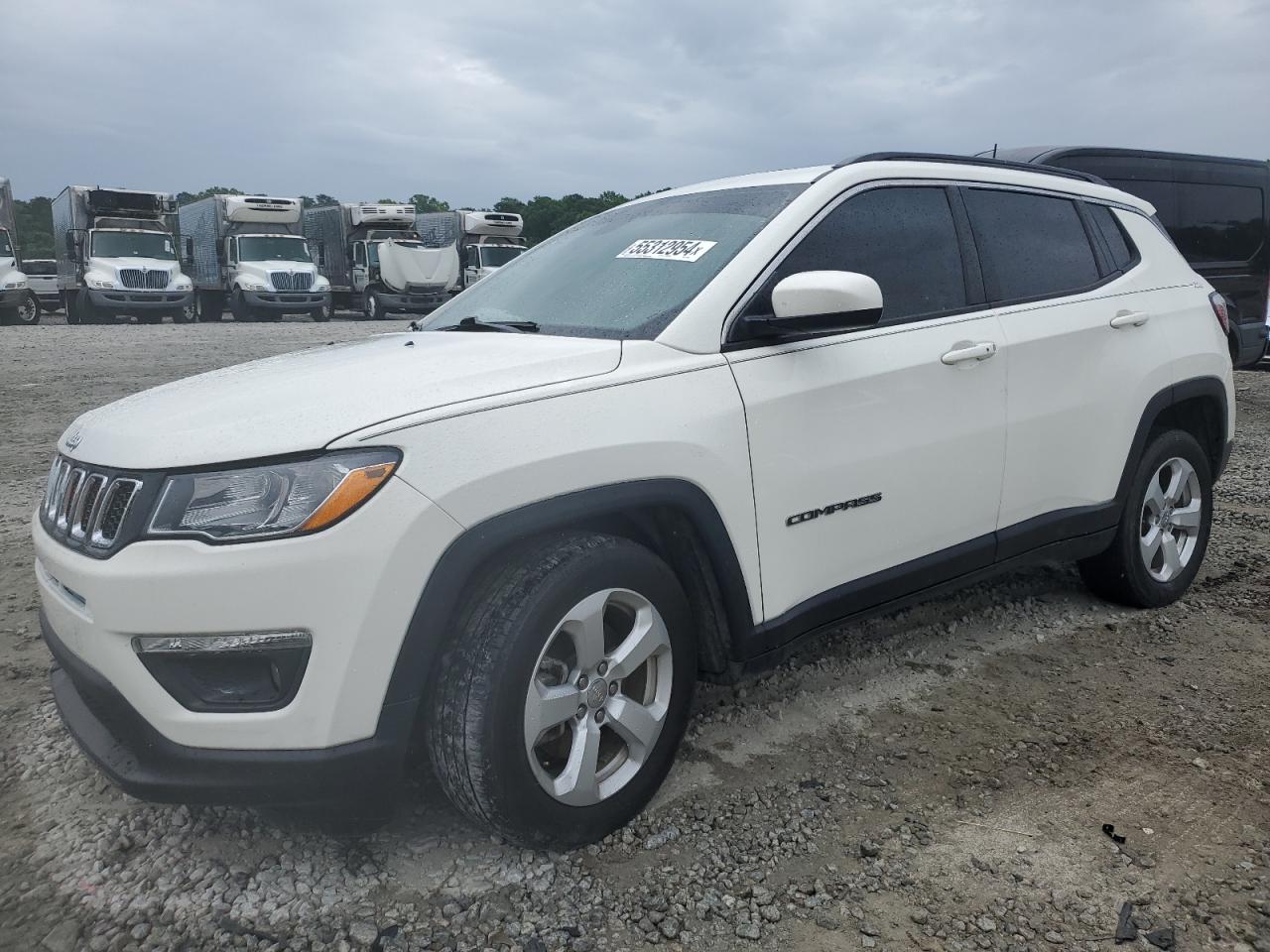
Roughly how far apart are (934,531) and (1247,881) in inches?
47.9

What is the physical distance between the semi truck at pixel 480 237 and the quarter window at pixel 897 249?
2347cm

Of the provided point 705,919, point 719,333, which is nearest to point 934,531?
point 719,333

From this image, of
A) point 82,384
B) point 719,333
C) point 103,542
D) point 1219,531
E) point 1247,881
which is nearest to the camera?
point 103,542

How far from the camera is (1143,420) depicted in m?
3.82

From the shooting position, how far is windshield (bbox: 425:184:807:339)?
2838 millimetres

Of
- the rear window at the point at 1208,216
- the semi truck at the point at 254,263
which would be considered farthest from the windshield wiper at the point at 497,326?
the semi truck at the point at 254,263

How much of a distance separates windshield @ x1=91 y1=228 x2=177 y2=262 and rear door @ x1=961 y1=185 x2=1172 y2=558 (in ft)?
71.8

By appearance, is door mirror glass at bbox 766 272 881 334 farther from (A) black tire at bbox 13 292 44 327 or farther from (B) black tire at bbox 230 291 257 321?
(B) black tire at bbox 230 291 257 321

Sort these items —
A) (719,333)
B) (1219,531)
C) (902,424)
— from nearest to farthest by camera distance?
(719,333) < (902,424) < (1219,531)

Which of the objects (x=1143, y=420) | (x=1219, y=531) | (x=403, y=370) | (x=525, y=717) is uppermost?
(x=403, y=370)

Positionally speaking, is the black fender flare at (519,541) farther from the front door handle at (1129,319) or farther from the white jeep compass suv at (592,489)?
the front door handle at (1129,319)

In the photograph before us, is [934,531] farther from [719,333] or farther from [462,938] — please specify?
[462,938]

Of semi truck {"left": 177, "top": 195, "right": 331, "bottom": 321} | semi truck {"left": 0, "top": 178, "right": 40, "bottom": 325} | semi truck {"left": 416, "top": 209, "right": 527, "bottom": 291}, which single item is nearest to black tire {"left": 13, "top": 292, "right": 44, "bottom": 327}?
semi truck {"left": 0, "top": 178, "right": 40, "bottom": 325}

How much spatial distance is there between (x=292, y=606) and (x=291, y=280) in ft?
73.0
